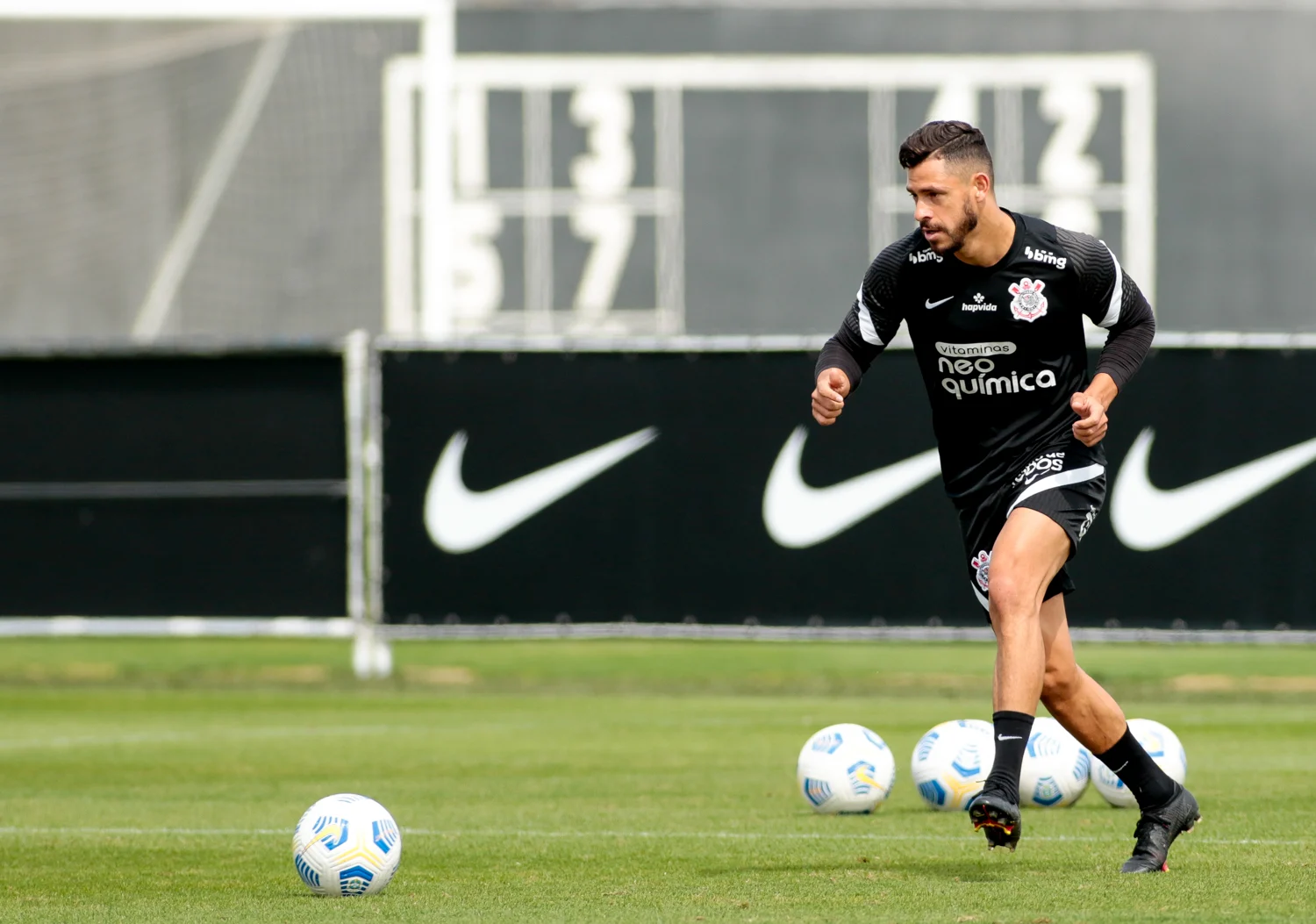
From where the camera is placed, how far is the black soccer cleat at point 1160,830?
704cm

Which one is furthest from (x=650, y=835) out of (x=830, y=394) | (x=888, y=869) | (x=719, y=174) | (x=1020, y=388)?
(x=719, y=174)

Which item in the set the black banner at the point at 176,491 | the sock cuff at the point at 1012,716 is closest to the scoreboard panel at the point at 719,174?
the black banner at the point at 176,491

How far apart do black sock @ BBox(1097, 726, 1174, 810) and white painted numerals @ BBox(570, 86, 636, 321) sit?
26.8 m

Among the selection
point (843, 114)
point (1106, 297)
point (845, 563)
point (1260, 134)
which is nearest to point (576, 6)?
point (843, 114)

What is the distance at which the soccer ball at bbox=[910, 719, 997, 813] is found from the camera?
360 inches

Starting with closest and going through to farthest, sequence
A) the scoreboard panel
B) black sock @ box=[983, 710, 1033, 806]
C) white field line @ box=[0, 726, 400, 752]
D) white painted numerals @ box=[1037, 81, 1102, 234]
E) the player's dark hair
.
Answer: black sock @ box=[983, 710, 1033, 806]
the player's dark hair
white field line @ box=[0, 726, 400, 752]
the scoreboard panel
white painted numerals @ box=[1037, 81, 1102, 234]

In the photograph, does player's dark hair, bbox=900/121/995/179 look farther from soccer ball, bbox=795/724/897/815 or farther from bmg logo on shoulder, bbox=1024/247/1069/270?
soccer ball, bbox=795/724/897/815

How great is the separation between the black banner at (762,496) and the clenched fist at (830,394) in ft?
30.8

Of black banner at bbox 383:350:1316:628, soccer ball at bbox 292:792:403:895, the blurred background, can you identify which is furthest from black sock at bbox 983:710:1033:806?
the blurred background

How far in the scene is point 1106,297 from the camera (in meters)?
7.23

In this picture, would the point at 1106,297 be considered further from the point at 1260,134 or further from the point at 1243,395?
the point at 1260,134

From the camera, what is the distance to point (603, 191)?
1348 inches

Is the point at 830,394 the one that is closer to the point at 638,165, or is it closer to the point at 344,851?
the point at 344,851

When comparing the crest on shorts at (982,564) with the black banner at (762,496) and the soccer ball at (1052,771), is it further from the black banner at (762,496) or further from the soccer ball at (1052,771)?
the black banner at (762,496)
